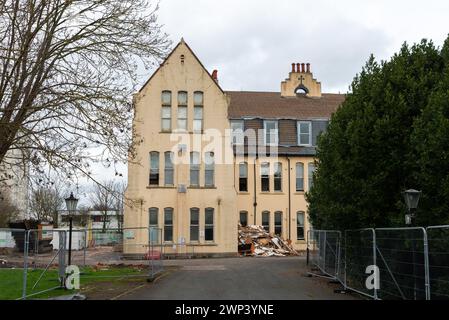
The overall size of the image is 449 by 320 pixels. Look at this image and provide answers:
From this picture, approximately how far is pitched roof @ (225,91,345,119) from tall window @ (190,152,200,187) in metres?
7.22

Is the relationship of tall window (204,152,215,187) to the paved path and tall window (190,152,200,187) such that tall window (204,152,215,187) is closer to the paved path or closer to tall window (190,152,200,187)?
tall window (190,152,200,187)

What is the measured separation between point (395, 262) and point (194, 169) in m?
29.4

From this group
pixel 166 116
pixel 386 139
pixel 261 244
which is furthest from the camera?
pixel 261 244

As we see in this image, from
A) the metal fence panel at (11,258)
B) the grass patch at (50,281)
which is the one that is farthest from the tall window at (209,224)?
the metal fence panel at (11,258)

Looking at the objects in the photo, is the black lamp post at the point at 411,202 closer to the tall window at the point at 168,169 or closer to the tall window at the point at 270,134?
the tall window at the point at 168,169

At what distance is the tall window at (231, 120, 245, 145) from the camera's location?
47875 mm

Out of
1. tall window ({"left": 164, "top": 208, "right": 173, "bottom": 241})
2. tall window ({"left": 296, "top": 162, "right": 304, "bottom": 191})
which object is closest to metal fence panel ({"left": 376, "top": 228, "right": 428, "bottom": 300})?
tall window ({"left": 164, "top": 208, "right": 173, "bottom": 241})

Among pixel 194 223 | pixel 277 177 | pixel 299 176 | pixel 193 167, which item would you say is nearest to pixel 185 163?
pixel 193 167

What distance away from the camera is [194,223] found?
42.3 meters

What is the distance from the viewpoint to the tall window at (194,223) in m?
42.1

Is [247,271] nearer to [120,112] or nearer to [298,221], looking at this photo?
[120,112]

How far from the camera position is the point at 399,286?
13.6 m

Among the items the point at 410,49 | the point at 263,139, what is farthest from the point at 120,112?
the point at 263,139

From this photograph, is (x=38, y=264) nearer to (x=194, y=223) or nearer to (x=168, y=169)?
(x=194, y=223)
